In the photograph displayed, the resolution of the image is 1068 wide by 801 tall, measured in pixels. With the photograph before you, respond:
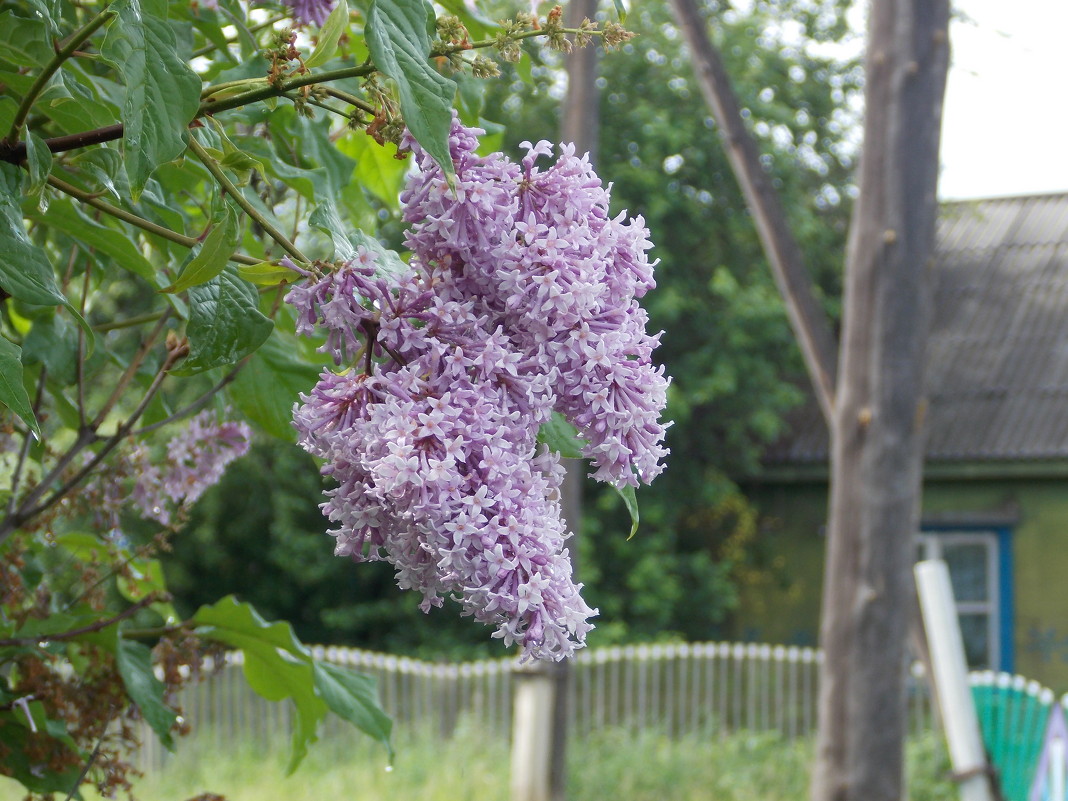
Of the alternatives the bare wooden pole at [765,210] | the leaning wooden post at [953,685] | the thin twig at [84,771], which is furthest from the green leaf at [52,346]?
the leaning wooden post at [953,685]

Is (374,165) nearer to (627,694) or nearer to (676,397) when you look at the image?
(627,694)

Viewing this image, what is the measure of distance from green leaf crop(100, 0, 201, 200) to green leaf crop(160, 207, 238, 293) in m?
0.07

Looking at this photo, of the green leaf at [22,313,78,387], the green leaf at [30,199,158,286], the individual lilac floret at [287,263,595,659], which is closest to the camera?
the individual lilac floret at [287,263,595,659]

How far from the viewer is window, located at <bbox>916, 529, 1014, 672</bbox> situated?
1252 centimetres

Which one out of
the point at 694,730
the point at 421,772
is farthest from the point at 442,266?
the point at 694,730

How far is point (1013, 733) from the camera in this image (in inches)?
259

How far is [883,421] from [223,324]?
14.1ft

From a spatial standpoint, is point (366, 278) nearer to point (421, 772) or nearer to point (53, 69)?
point (53, 69)

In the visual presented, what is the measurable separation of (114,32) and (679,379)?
12.2m

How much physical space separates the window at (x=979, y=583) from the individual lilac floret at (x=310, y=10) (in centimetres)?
1225

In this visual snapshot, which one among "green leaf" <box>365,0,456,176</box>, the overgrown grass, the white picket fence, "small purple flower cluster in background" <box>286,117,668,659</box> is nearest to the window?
the white picket fence

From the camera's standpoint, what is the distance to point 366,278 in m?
0.91

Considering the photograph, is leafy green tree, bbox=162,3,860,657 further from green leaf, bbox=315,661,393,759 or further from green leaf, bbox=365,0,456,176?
green leaf, bbox=365,0,456,176

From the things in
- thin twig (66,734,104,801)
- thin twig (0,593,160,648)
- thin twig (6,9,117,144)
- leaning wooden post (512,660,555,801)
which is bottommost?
leaning wooden post (512,660,555,801)
